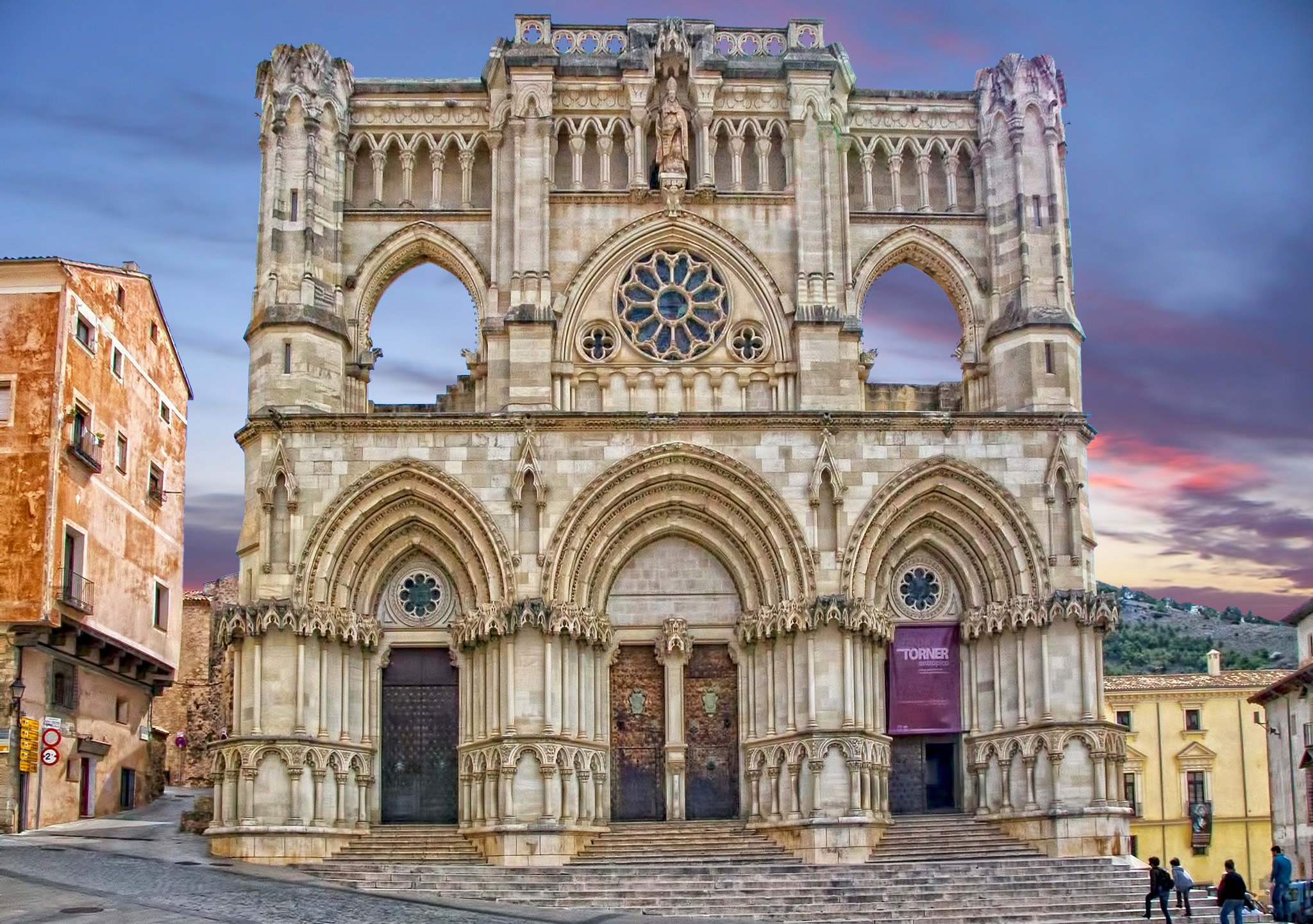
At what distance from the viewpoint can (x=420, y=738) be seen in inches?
1216

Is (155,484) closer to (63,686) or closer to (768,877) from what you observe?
(63,686)

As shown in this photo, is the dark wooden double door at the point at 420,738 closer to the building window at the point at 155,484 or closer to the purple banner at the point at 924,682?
the purple banner at the point at 924,682

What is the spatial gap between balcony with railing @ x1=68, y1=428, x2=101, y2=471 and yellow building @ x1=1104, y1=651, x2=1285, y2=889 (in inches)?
Answer: 1649

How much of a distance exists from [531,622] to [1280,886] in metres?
13.9

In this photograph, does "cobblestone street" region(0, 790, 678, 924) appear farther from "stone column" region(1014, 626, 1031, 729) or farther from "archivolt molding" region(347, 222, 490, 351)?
"archivolt molding" region(347, 222, 490, 351)

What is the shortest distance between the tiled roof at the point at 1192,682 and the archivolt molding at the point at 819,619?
3669 cm

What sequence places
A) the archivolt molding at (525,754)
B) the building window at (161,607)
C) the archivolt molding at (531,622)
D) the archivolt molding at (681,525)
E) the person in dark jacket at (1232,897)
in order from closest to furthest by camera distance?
the person in dark jacket at (1232,897) → the archivolt molding at (525,754) → the archivolt molding at (531,622) → the archivolt molding at (681,525) → the building window at (161,607)

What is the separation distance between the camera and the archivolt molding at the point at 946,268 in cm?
3312

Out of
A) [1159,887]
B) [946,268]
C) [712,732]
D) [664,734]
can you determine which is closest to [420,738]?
[664,734]

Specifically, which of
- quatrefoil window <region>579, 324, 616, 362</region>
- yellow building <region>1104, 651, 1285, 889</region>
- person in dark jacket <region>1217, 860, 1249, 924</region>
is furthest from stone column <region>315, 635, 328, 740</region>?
yellow building <region>1104, 651, 1285, 889</region>

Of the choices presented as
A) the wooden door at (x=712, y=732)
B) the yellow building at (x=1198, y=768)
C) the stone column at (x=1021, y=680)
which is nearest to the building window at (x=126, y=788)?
the wooden door at (x=712, y=732)

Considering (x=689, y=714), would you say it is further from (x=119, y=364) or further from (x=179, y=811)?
(x=119, y=364)

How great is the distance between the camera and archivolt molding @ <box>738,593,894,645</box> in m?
29.5

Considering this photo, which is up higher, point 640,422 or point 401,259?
point 401,259
